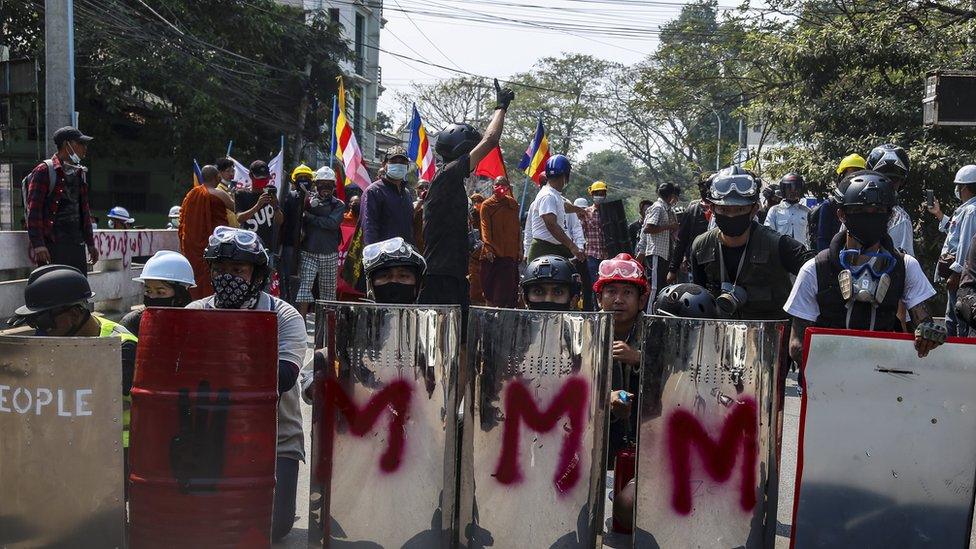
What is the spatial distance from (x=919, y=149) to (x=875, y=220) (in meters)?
10.8

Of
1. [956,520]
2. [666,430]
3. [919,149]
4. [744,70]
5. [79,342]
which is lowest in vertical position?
[956,520]

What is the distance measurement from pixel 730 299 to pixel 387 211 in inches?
134

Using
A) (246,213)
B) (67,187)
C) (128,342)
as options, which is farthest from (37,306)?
(246,213)

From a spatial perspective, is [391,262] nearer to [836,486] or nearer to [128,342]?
[128,342]

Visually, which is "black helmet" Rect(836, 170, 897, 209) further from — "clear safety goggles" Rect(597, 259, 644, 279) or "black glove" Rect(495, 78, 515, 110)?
"black glove" Rect(495, 78, 515, 110)

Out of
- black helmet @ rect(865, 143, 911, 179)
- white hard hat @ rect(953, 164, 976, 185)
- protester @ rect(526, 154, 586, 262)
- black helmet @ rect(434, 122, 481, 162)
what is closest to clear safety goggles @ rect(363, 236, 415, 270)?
black helmet @ rect(434, 122, 481, 162)

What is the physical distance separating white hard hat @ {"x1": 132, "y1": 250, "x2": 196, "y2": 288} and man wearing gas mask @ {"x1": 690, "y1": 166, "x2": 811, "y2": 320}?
Result: 9.23ft

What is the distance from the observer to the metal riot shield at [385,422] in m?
4.17

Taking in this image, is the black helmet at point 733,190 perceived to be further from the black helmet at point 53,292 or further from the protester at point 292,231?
the protester at point 292,231

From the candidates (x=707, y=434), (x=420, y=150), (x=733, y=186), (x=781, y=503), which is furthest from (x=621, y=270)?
(x=420, y=150)

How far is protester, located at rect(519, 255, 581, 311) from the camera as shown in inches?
216

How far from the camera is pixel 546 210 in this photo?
10430 millimetres

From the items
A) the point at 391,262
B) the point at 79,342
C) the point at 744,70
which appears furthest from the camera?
the point at 744,70

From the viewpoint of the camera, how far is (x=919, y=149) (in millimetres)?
14930
